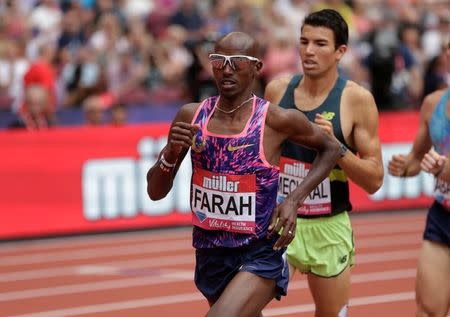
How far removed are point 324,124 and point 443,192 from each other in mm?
890

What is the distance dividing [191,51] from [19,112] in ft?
8.98

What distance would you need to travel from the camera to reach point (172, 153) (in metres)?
5.02

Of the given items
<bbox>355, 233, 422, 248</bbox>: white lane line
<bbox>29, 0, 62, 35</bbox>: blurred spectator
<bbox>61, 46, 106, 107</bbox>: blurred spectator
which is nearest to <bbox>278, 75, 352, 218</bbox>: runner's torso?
<bbox>355, 233, 422, 248</bbox>: white lane line

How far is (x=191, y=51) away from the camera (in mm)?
14195

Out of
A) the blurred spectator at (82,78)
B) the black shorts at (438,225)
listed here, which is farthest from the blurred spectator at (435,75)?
the black shorts at (438,225)

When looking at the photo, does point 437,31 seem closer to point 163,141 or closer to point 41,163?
point 163,141

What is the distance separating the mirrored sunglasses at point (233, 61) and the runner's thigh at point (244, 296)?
100cm

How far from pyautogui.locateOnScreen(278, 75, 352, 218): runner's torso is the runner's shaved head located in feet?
3.41

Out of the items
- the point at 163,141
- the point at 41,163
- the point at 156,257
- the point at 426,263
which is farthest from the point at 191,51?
the point at 426,263

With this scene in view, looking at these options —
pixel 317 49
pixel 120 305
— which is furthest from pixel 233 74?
pixel 120 305

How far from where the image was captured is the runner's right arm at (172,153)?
4.89 metres

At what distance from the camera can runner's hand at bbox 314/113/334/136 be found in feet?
18.8

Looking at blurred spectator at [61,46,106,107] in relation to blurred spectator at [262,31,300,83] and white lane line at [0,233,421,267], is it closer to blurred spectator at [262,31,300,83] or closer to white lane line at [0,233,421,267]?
blurred spectator at [262,31,300,83]

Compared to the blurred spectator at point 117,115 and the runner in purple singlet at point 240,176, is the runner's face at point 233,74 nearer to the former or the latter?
the runner in purple singlet at point 240,176
